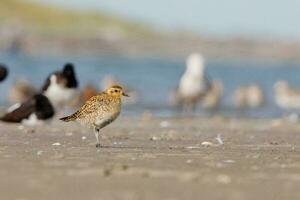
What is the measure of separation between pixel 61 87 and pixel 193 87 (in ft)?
12.4

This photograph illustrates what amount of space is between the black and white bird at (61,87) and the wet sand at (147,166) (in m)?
4.91

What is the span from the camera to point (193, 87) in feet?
75.2

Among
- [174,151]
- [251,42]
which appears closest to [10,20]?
[251,42]

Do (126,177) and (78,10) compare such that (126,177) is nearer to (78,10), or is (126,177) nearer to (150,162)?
(150,162)

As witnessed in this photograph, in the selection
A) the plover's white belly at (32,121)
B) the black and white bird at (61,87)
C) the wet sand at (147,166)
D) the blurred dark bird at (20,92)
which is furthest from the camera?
the blurred dark bird at (20,92)

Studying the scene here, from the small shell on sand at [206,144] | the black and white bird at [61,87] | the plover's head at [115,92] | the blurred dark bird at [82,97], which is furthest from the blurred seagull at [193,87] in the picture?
the plover's head at [115,92]

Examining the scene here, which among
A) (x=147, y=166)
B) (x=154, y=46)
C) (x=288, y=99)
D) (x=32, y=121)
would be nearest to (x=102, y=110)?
(x=147, y=166)

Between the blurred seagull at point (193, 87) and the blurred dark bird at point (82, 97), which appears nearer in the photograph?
the blurred dark bird at point (82, 97)

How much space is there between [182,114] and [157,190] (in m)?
14.4

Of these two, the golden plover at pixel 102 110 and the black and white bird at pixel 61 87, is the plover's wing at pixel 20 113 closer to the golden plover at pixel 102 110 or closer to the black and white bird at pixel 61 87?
the black and white bird at pixel 61 87

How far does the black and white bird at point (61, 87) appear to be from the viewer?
1995 centimetres

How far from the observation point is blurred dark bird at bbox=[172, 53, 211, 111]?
22.9m

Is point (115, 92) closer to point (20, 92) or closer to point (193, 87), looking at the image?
point (193, 87)

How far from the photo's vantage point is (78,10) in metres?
150
